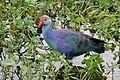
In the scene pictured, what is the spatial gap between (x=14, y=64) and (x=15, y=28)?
0.74 m

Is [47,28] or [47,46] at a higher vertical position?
[47,28]

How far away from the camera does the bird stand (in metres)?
3.85

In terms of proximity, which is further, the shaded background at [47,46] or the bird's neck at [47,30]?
the bird's neck at [47,30]

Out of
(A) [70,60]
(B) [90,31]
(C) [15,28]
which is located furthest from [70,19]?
(A) [70,60]

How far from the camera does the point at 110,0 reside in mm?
4852

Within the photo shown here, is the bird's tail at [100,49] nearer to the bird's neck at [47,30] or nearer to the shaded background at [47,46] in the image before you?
the shaded background at [47,46]

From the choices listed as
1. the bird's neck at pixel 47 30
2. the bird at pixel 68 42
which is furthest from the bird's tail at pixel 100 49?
the bird's neck at pixel 47 30

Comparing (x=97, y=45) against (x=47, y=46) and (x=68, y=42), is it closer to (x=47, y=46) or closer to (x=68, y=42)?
(x=68, y=42)

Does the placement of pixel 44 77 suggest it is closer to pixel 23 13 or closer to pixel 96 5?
pixel 23 13

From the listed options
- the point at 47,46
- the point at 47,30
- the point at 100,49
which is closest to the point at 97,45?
the point at 100,49

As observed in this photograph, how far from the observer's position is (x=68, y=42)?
153 inches

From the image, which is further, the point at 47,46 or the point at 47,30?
the point at 47,46

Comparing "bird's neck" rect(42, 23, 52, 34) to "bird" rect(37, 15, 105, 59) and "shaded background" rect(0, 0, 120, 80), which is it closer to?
"bird" rect(37, 15, 105, 59)

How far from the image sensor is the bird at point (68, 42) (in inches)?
152
